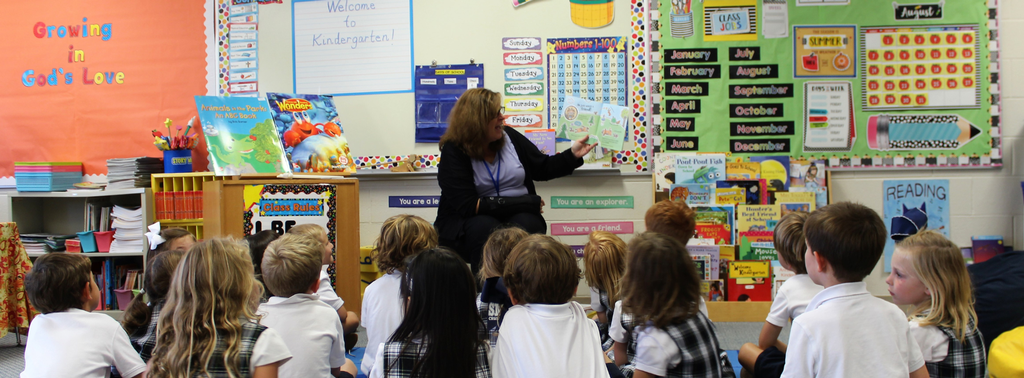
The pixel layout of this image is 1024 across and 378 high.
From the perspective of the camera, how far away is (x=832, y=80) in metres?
3.54

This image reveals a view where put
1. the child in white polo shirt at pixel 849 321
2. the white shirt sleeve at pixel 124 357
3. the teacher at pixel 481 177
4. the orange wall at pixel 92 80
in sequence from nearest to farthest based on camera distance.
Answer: the child in white polo shirt at pixel 849 321 → the white shirt sleeve at pixel 124 357 → the teacher at pixel 481 177 → the orange wall at pixel 92 80

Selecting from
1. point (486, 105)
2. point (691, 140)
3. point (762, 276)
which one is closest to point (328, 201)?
point (486, 105)

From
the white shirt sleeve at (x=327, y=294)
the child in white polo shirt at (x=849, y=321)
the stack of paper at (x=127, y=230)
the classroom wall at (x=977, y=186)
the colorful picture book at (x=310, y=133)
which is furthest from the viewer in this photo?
the stack of paper at (x=127, y=230)

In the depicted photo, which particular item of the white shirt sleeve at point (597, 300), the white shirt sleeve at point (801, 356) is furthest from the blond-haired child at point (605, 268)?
the white shirt sleeve at point (801, 356)

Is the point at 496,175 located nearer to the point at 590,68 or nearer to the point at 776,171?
the point at 590,68

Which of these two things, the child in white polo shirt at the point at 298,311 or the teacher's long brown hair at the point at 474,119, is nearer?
the child in white polo shirt at the point at 298,311

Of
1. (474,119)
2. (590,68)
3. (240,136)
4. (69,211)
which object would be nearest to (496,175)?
(474,119)

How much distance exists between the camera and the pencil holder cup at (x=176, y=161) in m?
3.66

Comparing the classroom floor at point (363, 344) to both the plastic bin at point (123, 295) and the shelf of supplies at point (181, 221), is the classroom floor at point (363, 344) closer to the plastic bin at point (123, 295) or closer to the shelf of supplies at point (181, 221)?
the plastic bin at point (123, 295)

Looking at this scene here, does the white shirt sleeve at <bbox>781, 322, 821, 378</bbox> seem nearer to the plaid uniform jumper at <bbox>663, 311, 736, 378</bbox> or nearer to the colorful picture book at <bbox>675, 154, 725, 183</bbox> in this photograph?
the plaid uniform jumper at <bbox>663, 311, 736, 378</bbox>

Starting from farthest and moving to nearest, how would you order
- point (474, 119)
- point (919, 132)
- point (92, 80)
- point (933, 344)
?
point (92, 80)
point (919, 132)
point (474, 119)
point (933, 344)

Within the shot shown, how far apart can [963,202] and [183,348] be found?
158 inches

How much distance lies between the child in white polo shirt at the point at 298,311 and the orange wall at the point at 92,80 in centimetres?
274

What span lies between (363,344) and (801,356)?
2.29 m
